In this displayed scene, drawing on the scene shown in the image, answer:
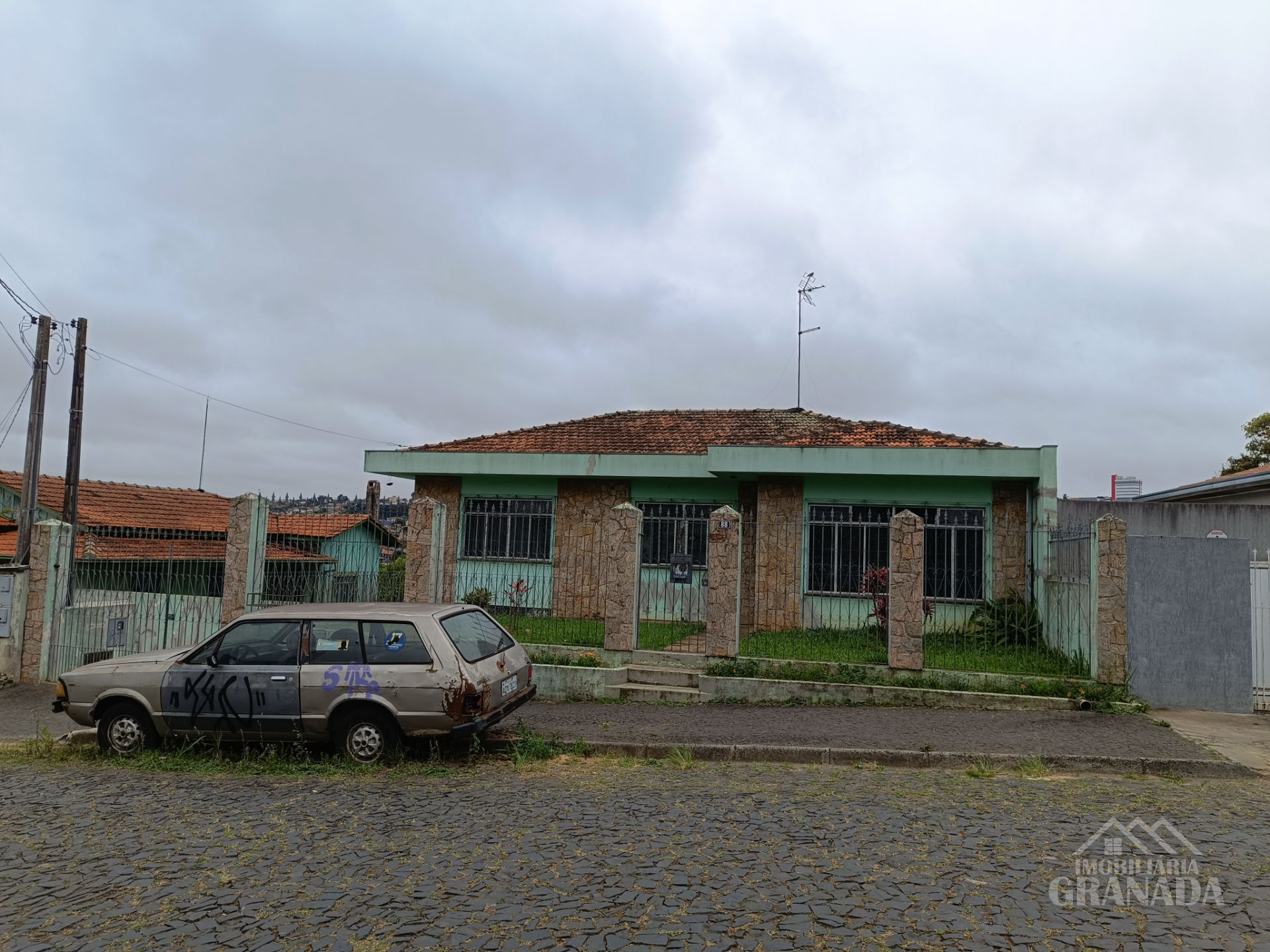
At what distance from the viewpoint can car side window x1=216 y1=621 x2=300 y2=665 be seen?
742 centimetres

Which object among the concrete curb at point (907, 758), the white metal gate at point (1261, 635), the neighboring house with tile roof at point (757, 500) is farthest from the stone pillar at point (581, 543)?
the white metal gate at point (1261, 635)

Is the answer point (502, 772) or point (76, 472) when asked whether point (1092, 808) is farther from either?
point (76, 472)

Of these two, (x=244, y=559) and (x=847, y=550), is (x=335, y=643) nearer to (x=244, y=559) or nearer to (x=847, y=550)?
(x=244, y=559)

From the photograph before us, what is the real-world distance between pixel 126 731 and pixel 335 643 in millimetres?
2167

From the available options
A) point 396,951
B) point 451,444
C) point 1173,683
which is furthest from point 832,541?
point 396,951

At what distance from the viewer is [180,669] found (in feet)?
24.8

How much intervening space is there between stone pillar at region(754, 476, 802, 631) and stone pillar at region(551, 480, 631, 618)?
2771 millimetres

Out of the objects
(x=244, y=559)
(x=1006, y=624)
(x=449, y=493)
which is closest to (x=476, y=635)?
(x=244, y=559)

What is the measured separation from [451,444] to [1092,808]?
558 inches

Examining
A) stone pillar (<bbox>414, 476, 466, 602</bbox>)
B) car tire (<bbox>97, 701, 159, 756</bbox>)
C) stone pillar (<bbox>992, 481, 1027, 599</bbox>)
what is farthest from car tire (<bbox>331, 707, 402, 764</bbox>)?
stone pillar (<bbox>992, 481, 1027, 599</bbox>)

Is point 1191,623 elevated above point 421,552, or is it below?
below

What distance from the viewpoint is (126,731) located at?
300 inches

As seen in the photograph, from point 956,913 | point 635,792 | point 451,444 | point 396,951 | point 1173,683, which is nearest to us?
point 396,951

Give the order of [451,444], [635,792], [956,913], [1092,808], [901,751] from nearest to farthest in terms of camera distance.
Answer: [956,913]
[1092,808]
[635,792]
[901,751]
[451,444]
